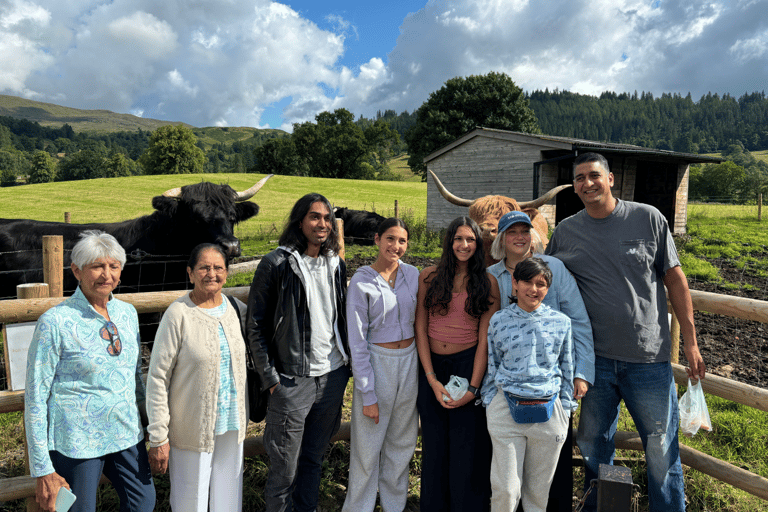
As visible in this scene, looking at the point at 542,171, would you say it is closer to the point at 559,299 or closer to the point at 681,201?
the point at 681,201

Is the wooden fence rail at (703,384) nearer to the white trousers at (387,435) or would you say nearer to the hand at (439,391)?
the white trousers at (387,435)

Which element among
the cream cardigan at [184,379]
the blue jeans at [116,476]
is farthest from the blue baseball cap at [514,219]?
the blue jeans at [116,476]

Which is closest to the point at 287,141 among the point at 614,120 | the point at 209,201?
the point at 209,201

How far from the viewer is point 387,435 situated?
2879mm

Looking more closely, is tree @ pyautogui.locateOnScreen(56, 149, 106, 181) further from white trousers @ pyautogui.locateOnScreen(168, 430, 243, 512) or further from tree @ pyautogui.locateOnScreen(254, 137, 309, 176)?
white trousers @ pyautogui.locateOnScreen(168, 430, 243, 512)

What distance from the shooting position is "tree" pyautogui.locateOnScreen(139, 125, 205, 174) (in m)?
59.3

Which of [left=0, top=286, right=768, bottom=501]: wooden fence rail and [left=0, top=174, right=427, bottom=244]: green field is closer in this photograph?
[left=0, top=286, right=768, bottom=501]: wooden fence rail

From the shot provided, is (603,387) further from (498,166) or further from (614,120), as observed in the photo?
(614,120)

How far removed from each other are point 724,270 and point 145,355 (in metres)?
11.5

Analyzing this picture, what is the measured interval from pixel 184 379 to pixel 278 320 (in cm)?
56

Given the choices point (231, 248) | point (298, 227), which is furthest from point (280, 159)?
point (298, 227)

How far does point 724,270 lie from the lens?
33.0 feet

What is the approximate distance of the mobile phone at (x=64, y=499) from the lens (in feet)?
6.52

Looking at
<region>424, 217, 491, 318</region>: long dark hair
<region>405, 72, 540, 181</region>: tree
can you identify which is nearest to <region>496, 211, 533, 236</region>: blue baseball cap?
<region>424, 217, 491, 318</region>: long dark hair
